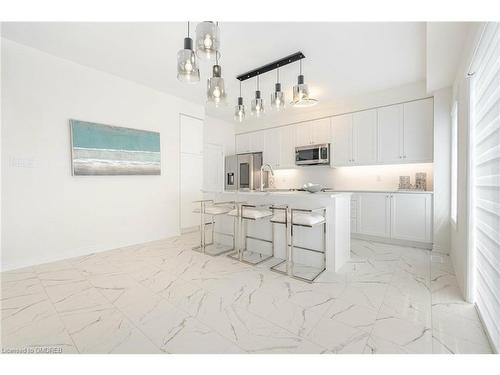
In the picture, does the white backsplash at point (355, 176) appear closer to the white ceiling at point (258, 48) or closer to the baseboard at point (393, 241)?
the baseboard at point (393, 241)

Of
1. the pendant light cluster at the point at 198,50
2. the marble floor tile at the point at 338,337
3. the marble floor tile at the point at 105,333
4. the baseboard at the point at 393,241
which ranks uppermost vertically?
the pendant light cluster at the point at 198,50

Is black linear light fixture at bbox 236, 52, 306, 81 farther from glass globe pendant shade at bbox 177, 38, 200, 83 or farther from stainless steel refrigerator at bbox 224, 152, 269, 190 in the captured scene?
stainless steel refrigerator at bbox 224, 152, 269, 190

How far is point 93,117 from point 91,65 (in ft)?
2.24

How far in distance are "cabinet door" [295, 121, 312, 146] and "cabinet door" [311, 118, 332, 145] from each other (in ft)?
0.27

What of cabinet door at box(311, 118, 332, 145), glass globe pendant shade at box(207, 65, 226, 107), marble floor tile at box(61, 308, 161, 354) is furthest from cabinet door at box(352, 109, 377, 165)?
marble floor tile at box(61, 308, 161, 354)

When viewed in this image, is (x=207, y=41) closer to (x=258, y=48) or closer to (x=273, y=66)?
(x=258, y=48)

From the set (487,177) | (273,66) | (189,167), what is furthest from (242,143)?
(487,177)

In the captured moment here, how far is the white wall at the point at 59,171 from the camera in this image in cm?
254

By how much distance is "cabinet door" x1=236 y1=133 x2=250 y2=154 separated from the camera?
5.78m

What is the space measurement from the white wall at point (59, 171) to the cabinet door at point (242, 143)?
245 cm

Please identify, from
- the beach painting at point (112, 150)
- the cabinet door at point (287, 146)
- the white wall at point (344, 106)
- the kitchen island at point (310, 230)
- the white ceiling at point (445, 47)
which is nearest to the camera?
the white ceiling at point (445, 47)

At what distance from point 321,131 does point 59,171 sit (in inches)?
170

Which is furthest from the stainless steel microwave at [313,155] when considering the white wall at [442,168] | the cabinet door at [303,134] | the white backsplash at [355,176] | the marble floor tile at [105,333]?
the marble floor tile at [105,333]
